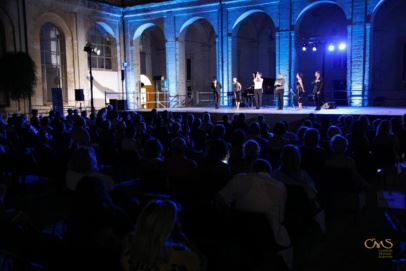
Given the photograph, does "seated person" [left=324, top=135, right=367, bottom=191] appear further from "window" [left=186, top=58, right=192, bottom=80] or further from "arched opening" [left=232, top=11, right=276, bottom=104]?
"window" [left=186, top=58, right=192, bottom=80]

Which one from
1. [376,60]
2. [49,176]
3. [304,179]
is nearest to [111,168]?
[49,176]

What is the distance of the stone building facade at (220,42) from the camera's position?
18281mm

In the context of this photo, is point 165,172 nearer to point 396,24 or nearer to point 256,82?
point 256,82

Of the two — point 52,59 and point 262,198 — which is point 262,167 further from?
point 52,59

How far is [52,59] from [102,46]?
3392 millimetres

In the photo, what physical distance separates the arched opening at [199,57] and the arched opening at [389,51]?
10.6 metres

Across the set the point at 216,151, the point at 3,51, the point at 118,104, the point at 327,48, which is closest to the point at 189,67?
the point at 118,104

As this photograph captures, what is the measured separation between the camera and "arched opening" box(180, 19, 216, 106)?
2690 centimetres

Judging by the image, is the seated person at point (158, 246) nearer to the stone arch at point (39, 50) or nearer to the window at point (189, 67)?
the stone arch at point (39, 50)

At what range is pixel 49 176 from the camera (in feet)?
19.6

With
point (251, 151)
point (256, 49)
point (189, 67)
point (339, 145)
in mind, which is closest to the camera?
point (251, 151)

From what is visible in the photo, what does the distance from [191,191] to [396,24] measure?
20.0 metres

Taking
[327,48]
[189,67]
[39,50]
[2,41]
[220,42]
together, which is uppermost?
[220,42]

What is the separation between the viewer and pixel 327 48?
2311 centimetres
